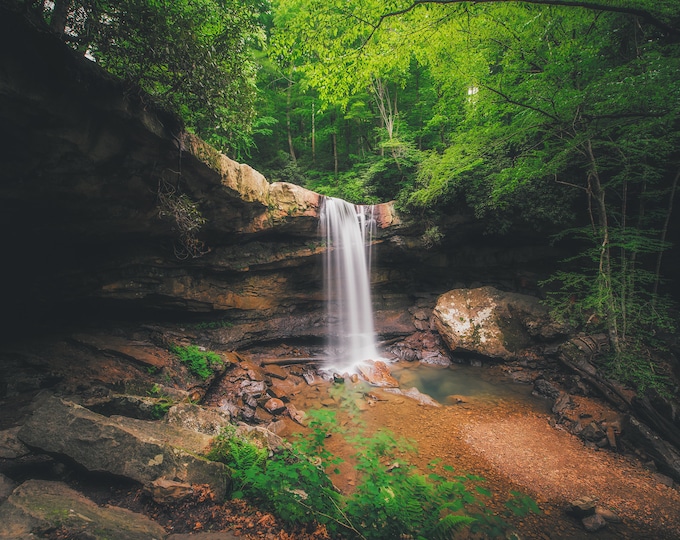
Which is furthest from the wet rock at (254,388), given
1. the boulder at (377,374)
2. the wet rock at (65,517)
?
the wet rock at (65,517)

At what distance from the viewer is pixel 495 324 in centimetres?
903

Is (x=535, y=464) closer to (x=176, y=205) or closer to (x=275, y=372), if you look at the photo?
(x=275, y=372)

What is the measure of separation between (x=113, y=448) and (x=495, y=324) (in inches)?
385

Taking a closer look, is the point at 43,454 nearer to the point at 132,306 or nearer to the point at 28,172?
the point at 28,172

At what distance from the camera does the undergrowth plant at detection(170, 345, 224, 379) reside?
21.2ft

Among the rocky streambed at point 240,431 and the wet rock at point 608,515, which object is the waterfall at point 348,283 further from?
the wet rock at point 608,515

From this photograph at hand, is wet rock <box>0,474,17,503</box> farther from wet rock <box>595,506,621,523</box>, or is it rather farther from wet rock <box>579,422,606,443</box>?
wet rock <box>579,422,606,443</box>

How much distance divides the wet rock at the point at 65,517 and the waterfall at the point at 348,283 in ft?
22.7

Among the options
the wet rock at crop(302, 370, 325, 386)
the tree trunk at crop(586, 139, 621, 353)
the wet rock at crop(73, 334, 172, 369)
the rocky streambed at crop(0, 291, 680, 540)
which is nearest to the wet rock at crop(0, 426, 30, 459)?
the rocky streambed at crop(0, 291, 680, 540)

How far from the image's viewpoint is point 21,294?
5.61 m

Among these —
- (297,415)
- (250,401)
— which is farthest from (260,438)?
(250,401)

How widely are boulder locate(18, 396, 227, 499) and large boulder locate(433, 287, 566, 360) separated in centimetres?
825

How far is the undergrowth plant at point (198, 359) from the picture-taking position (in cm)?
646

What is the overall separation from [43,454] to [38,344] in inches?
162
